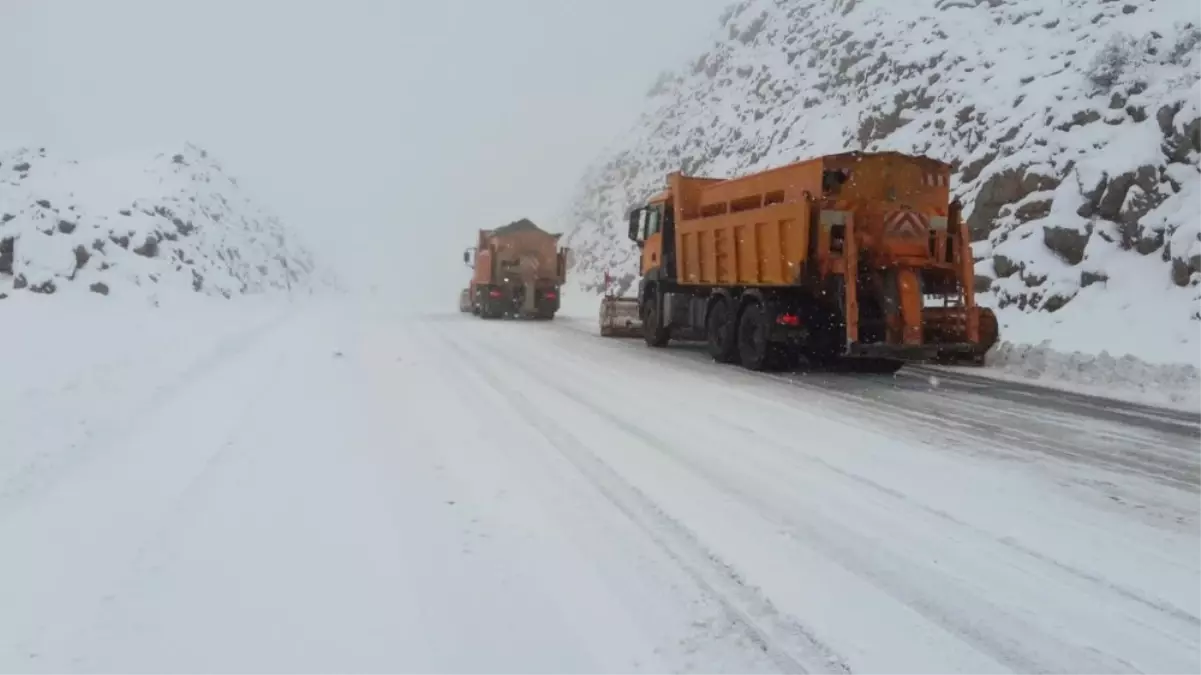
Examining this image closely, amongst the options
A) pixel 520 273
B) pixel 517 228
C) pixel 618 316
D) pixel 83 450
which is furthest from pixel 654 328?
pixel 83 450

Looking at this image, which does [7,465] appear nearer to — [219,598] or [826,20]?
[219,598]

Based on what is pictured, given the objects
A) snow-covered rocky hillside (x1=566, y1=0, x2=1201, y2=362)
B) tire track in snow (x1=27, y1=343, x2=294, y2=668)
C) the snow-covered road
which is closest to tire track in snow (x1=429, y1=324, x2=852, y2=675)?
the snow-covered road

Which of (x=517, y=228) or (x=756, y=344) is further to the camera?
(x=517, y=228)

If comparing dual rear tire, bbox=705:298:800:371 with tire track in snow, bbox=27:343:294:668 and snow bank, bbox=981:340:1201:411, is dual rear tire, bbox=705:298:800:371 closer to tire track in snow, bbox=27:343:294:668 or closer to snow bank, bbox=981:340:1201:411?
snow bank, bbox=981:340:1201:411

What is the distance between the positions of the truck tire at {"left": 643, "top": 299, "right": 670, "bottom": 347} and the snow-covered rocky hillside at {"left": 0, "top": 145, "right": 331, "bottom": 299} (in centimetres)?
1446

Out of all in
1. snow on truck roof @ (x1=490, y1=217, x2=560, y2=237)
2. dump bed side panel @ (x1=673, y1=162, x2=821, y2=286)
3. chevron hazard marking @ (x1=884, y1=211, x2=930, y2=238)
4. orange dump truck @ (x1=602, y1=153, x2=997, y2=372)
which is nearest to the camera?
orange dump truck @ (x1=602, y1=153, x2=997, y2=372)

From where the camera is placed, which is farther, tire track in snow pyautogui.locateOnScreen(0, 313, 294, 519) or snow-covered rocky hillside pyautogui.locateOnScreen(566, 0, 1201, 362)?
snow-covered rocky hillside pyautogui.locateOnScreen(566, 0, 1201, 362)

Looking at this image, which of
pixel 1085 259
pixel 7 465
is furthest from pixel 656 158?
pixel 7 465

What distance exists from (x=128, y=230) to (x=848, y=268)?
22795 millimetres

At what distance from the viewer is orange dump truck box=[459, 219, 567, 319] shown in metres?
26.3

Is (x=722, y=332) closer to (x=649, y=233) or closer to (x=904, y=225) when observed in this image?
(x=904, y=225)

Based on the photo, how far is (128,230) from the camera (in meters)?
24.4

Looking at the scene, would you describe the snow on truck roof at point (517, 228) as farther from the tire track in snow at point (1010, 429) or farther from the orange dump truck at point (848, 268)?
the tire track in snow at point (1010, 429)

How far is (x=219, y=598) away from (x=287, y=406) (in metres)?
4.76
